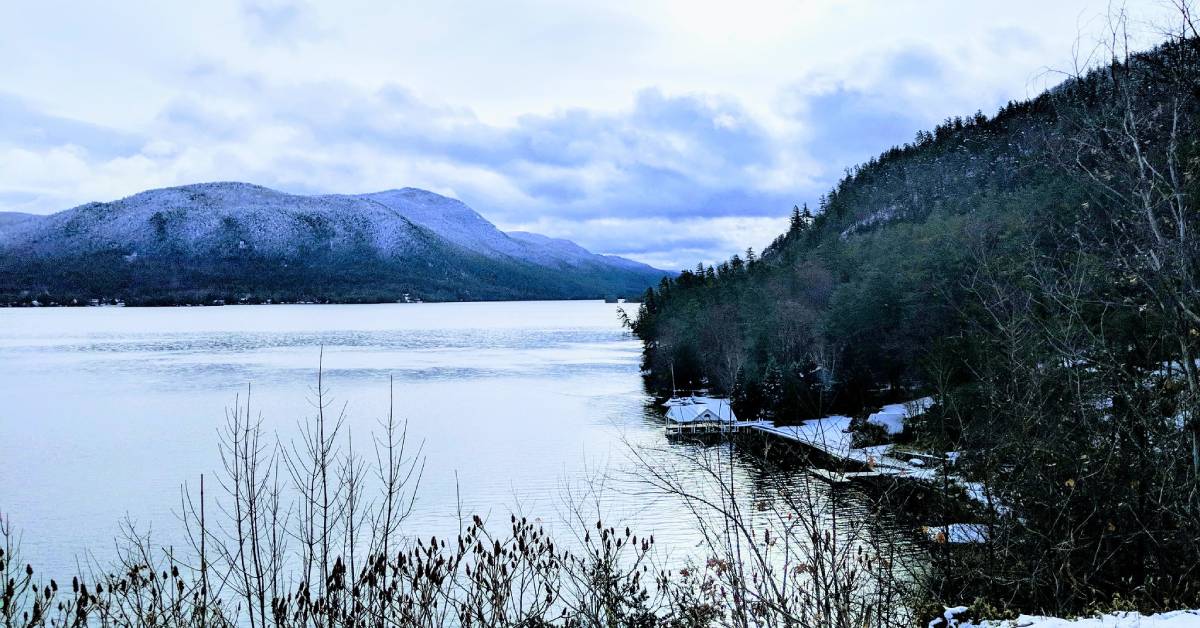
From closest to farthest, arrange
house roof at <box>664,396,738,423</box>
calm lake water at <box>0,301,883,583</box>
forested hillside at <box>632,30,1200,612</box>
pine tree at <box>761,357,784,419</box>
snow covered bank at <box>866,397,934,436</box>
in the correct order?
1. forested hillside at <box>632,30,1200,612</box>
2. calm lake water at <box>0,301,883,583</box>
3. snow covered bank at <box>866,397,934,436</box>
4. house roof at <box>664,396,738,423</box>
5. pine tree at <box>761,357,784,419</box>

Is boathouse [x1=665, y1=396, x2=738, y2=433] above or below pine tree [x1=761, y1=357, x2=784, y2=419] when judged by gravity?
below

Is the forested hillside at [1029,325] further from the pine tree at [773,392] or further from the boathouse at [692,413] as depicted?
the boathouse at [692,413]

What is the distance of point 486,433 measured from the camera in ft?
178

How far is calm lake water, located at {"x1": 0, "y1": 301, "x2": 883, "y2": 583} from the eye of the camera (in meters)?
34.3

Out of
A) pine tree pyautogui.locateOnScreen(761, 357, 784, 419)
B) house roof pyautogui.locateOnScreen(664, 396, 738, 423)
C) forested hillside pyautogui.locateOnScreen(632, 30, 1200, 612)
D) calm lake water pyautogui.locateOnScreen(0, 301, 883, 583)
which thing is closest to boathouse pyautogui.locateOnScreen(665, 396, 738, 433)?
house roof pyautogui.locateOnScreen(664, 396, 738, 423)

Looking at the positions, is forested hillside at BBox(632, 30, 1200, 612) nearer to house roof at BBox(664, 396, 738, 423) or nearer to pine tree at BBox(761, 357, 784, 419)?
pine tree at BBox(761, 357, 784, 419)

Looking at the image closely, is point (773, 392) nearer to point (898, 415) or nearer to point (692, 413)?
point (692, 413)

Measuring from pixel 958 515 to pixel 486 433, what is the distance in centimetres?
3196

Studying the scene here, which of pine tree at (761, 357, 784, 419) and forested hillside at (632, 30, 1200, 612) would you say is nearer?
forested hillside at (632, 30, 1200, 612)

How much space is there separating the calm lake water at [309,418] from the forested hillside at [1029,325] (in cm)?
684

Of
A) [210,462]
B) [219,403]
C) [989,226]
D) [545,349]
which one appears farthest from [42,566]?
[545,349]

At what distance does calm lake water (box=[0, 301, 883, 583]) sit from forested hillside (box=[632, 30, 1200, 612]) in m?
6.84

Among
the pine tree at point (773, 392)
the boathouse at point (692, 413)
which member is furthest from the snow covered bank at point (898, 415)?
the boathouse at point (692, 413)

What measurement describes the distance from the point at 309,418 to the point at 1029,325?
4747cm
